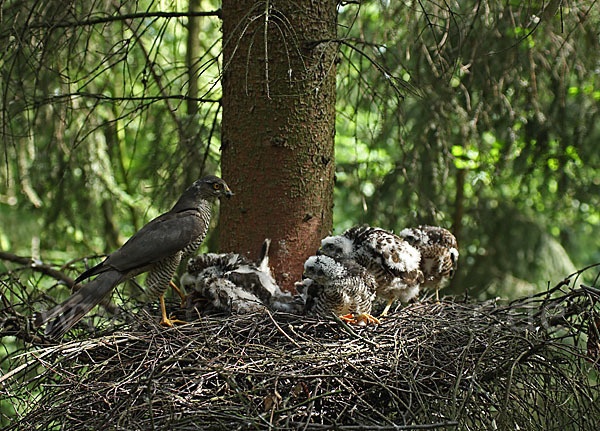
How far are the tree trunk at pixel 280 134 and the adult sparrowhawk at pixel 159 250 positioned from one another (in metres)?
0.18

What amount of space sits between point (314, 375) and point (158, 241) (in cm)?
128

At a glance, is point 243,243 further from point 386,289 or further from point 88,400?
point 88,400

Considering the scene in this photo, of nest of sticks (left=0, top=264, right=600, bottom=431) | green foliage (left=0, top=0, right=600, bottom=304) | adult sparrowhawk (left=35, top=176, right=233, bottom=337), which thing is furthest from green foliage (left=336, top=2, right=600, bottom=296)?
nest of sticks (left=0, top=264, right=600, bottom=431)

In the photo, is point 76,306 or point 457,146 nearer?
point 76,306

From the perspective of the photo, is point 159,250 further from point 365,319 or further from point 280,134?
point 365,319

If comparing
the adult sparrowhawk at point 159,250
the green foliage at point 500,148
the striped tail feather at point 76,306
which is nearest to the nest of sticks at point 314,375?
the striped tail feather at point 76,306

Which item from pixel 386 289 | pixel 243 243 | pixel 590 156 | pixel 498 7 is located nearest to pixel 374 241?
pixel 386 289

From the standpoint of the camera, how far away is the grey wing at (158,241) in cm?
284

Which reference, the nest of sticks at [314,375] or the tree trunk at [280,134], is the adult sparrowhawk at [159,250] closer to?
the tree trunk at [280,134]

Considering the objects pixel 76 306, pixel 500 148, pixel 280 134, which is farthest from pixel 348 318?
pixel 500 148

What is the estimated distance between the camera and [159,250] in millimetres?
2885

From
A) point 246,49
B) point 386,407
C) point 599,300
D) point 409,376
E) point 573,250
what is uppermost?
point 246,49

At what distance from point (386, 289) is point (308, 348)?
2.84ft

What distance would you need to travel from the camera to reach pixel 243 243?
2.96m
